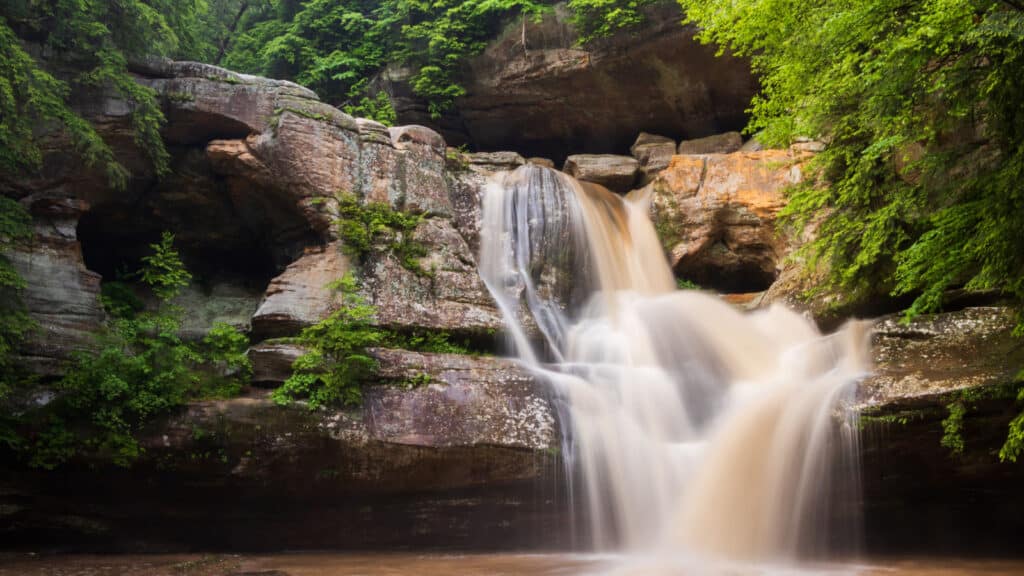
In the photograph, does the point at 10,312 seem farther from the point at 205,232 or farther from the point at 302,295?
the point at 205,232

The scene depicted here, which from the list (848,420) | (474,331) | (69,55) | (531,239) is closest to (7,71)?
(69,55)

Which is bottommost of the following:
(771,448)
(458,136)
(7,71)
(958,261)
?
(771,448)

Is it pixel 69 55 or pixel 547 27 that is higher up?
pixel 547 27

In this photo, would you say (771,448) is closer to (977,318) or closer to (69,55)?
(977,318)

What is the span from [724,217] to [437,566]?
981 cm

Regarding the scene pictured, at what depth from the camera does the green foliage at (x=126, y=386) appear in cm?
821

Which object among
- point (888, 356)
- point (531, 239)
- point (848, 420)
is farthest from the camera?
point (531, 239)

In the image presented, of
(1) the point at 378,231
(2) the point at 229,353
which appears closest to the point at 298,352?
(2) the point at 229,353

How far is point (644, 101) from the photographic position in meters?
17.8

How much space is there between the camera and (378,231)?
11.3m

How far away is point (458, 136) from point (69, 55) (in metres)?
10.2

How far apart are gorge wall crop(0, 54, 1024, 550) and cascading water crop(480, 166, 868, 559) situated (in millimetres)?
492

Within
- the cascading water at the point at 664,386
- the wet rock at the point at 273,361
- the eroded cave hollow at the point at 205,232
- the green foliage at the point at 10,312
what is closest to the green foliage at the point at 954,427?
the cascading water at the point at 664,386

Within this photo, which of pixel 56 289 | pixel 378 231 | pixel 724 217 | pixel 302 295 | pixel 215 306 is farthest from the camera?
pixel 724 217
